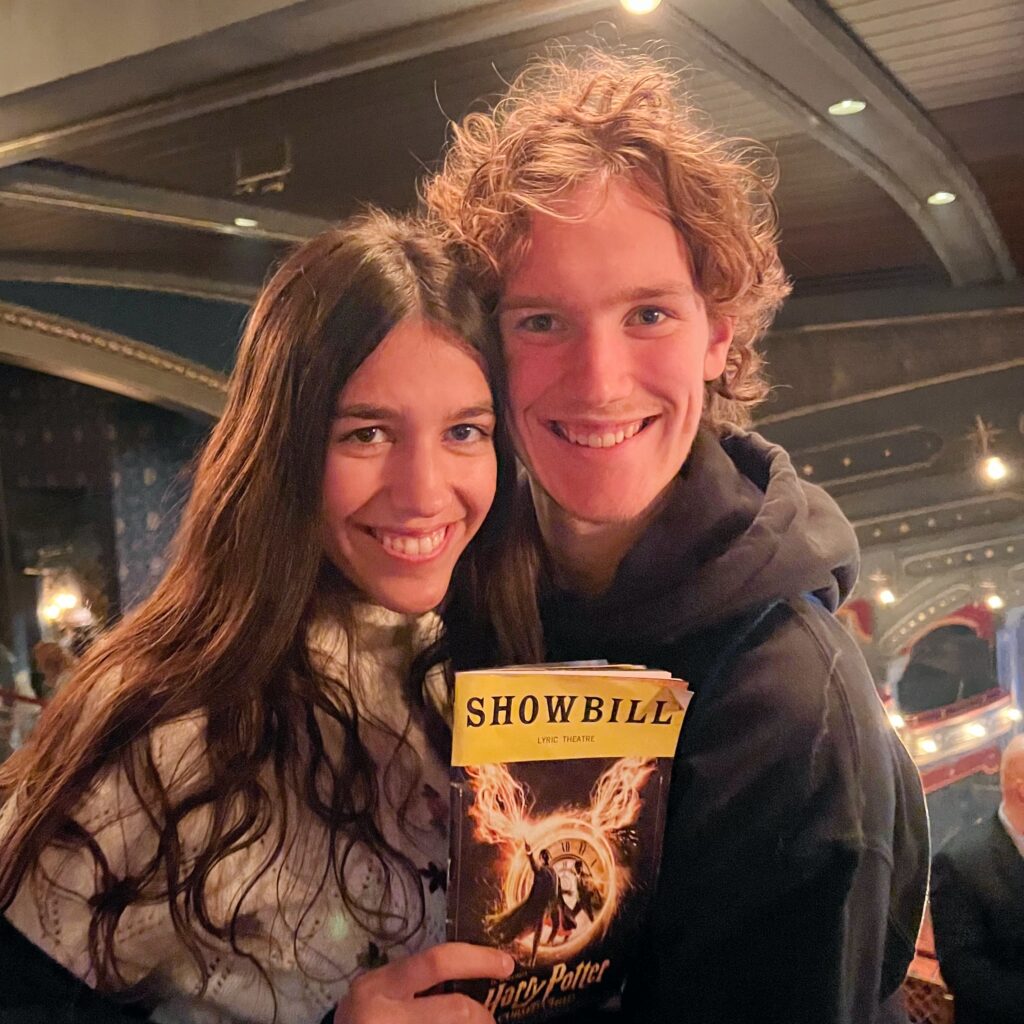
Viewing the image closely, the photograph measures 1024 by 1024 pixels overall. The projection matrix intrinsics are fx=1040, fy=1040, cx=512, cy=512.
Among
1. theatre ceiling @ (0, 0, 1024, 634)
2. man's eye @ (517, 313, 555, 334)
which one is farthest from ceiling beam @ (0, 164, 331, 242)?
man's eye @ (517, 313, 555, 334)

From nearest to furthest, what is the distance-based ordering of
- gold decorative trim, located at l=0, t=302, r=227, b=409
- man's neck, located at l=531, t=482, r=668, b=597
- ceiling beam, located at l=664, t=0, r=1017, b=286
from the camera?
ceiling beam, located at l=664, t=0, r=1017, b=286, man's neck, located at l=531, t=482, r=668, b=597, gold decorative trim, located at l=0, t=302, r=227, b=409

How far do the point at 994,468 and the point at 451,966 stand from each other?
26.4 inches

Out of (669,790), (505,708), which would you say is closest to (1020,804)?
(669,790)

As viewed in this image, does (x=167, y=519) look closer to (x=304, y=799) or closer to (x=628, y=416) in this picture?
(x=304, y=799)

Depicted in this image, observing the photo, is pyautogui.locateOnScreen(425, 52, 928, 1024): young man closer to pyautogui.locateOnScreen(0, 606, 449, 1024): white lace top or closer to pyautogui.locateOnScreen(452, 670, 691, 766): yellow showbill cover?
pyautogui.locateOnScreen(452, 670, 691, 766): yellow showbill cover

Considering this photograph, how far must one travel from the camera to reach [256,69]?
110 centimetres

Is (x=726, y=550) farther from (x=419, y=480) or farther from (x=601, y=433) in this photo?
(x=419, y=480)

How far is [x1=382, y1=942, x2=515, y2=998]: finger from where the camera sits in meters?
0.93

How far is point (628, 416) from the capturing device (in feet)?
3.21

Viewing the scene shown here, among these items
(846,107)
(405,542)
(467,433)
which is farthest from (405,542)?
(846,107)

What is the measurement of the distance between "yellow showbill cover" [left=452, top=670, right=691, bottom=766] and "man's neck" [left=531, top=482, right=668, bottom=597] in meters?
0.12

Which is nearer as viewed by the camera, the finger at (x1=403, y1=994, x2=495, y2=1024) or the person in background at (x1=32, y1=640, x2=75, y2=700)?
the finger at (x1=403, y1=994, x2=495, y2=1024)

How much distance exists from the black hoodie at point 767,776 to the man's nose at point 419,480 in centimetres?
20

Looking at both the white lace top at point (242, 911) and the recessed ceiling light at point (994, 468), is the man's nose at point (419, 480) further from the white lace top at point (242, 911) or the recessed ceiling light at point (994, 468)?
the recessed ceiling light at point (994, 468)
